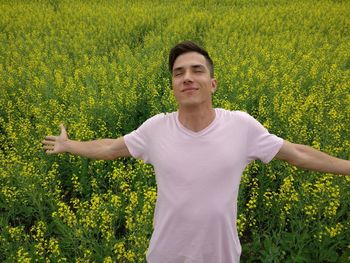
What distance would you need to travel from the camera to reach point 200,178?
5.37 feet

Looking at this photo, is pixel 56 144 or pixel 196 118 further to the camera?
pixel 56 144

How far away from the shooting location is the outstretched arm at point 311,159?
180 centimetres

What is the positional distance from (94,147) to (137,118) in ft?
11.8

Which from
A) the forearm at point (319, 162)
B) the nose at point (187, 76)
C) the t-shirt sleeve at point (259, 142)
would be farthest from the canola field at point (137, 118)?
the nose at point (187, 76)

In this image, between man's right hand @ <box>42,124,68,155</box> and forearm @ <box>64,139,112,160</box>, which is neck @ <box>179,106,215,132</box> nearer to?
forearm @ <box>64,139,112,160</box>

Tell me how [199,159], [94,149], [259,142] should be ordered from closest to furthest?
1. [199,159]
2. [259,142]
3. [94,149]

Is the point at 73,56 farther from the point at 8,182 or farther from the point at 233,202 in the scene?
the point at 233,202

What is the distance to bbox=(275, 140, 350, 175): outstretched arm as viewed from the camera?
180 cm

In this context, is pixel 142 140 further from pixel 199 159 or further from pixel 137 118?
pixel 137 118

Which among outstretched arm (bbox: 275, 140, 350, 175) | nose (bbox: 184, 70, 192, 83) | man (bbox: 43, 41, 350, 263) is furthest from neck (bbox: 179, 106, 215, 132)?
outstretched arm (bbox: 275, 140, 350, 175)

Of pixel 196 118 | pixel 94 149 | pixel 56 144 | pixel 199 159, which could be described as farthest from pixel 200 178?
pixel 56 144

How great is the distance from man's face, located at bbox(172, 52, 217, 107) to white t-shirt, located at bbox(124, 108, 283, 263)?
14cm

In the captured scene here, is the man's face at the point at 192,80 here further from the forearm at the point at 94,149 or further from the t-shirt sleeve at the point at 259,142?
the forearm at the point at 94,149

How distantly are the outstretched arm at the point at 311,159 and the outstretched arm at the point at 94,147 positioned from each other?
0.93 meters
